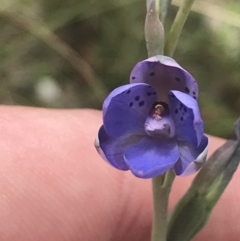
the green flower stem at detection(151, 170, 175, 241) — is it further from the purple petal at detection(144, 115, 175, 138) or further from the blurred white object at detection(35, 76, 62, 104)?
the blurred white object at detection(35, 76, 62, 104)

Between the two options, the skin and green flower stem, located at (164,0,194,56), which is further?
the skin

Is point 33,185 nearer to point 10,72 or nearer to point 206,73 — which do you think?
point 10,72

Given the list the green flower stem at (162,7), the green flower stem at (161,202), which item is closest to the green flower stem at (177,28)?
the green flower stem at (162,7)

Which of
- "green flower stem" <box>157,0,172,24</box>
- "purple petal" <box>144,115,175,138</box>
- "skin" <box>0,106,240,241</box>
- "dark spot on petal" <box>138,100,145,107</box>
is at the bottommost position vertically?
"skin" <box>0,106,240,241</box>

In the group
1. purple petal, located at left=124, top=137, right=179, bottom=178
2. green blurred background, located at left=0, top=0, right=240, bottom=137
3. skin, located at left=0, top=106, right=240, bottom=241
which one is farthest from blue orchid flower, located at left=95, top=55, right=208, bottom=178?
green blurred background, located at left=0, top=0, right=240, bottom=137

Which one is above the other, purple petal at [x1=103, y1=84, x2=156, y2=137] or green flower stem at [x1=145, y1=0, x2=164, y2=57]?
green flower stem at [x1=145, y1=0, x2=164, y2=57]

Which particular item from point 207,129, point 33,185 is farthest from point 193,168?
point 207,129

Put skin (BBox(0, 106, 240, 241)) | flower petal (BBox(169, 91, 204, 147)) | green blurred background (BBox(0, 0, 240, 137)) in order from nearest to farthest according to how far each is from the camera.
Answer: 1. flower petal (BBox(169, 91, 204, 147))
2. skin (BBox(0, 106, 240, 241))
3. green blurred background (BBox(0, 0, 240, 137))

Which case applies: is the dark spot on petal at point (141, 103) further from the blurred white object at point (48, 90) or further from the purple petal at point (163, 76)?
the blurred white object at point (48, 90)

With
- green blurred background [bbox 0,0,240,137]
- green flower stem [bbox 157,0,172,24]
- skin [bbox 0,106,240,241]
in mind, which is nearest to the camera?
green flower stem [bbox 157,0,172,24]
